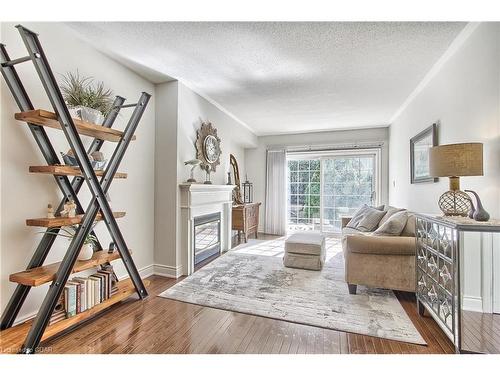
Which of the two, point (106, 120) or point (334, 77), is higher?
point (334, 77)

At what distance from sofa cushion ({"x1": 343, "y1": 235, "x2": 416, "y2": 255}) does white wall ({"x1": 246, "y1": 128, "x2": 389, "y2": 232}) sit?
316 centimetres

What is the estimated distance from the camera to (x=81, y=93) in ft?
6.40

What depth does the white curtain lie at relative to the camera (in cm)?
561

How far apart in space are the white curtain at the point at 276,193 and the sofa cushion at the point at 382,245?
327cm

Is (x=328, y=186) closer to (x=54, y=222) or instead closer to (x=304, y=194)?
(x=304, y=194)

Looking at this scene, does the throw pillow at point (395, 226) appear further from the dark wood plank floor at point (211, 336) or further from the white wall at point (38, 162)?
the white wall at point (38, 162)

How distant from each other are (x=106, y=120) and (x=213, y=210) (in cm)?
194

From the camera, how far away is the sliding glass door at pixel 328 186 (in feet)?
17.1

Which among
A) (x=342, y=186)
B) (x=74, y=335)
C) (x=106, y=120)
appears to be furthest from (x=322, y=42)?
(x=342, y=186)

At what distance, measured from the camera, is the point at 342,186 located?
535 centimetres

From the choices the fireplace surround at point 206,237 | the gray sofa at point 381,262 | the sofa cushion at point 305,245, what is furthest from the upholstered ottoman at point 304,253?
the fireplace surround at point 206,237

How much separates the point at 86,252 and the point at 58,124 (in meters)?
1.08

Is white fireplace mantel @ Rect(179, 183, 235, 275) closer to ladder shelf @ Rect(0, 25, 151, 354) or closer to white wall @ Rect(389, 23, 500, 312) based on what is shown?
ladder shelf @ Rect(0, 25, 151, 354)
